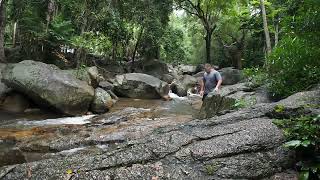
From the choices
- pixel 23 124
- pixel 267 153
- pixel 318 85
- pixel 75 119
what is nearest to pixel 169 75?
pixel 75 119

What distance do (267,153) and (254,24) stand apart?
20305 mm

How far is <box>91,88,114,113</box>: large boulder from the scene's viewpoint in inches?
473

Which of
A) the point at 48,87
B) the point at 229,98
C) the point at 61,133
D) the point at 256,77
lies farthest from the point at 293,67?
the point at 48,87

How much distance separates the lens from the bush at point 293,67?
759 centimetres

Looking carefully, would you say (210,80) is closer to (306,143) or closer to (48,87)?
(48,87)

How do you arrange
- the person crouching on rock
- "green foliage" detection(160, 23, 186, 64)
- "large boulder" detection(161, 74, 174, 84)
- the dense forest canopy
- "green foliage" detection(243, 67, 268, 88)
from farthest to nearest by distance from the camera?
"large boulder" detection(161, 74, 174, 84) → "green foliage" detection(160, 23, 186, 64) → "green foliage" detection(243, 67, 268, 88) → the person crouching on rock → the dense forest canopy

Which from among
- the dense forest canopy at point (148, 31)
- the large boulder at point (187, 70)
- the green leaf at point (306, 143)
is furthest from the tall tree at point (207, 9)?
the green leaf at point (306, 143)

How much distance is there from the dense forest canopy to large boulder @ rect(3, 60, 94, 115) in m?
3.04

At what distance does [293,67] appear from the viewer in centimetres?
810

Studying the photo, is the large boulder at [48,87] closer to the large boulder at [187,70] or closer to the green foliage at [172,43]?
the green foliage at [172,43]

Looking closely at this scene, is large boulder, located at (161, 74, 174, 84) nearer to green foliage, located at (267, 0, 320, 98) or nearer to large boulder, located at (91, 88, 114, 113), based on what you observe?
large boulder, located at (91, 88, 114, 113)

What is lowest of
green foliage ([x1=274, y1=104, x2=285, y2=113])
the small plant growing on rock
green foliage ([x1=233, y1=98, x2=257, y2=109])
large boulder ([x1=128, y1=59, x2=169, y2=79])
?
the small plant growing on rock

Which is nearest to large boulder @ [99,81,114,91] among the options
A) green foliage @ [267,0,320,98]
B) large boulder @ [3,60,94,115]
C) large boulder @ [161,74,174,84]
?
large boulder @ [3,60,94,115]

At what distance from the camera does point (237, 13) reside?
24.9 meters
